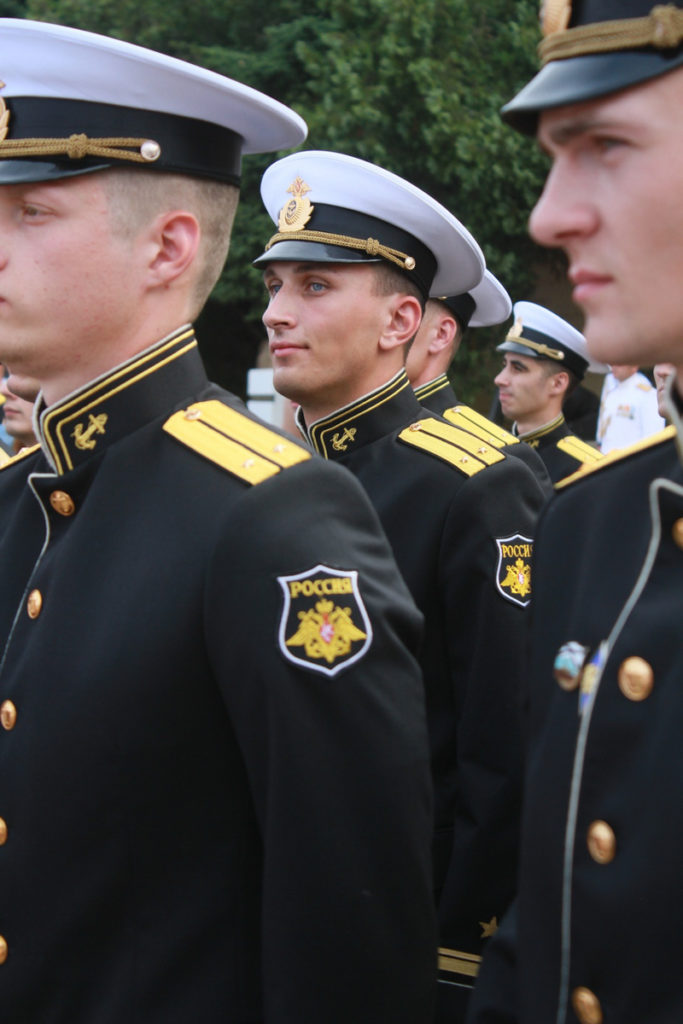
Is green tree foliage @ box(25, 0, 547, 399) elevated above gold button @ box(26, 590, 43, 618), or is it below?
above

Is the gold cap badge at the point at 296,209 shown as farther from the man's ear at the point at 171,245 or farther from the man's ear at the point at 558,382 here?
the man's ear at the point at 558,382

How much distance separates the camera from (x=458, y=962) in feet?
10.6

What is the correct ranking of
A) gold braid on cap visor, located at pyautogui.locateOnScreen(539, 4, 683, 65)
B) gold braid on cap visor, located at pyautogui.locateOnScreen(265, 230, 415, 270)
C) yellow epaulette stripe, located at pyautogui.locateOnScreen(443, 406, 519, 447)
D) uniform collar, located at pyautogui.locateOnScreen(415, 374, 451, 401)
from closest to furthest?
1. gold braid on cap visor, located at pyautogui.locateOnScreen(539, 4, 683, 65)
2. gold braid on cap visor, located at pyautogui.locateOnScreen(265, 230, 415, 270)
3. yellow epaulette stripe, located at pyautogui.locateOnScreen(443, 406, 519, 447)
4. uniform collar, located at pyautogui.locateOnScreen(415, 374, 451, 401)

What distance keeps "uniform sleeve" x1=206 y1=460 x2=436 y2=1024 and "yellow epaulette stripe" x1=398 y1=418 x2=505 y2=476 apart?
1579mm

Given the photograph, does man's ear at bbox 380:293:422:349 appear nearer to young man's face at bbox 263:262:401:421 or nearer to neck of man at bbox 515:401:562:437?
young man's face at bbox 263:262:401:421

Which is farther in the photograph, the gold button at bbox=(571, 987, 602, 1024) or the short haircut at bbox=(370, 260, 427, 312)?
the short haircut at bbox=(370, 260, 427, 312)

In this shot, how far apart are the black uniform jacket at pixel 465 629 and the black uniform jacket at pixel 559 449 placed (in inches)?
167

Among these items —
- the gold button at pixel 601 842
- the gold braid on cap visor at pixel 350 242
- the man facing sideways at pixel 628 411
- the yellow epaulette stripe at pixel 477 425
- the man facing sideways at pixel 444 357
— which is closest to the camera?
the gold button at pixel 601 842

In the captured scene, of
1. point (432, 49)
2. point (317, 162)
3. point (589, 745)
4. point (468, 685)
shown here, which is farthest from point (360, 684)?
point (432, 49)

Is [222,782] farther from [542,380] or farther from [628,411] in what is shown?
[628,411]

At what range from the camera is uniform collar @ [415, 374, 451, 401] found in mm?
4902

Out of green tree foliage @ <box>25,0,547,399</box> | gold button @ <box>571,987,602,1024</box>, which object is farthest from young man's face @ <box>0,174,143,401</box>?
green tree foliage @ <box>25,0,547,399</box>

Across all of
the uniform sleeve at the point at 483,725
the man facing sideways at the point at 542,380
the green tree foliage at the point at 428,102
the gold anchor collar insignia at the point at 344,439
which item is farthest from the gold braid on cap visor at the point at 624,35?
the green tree foliage at the point at 428,102

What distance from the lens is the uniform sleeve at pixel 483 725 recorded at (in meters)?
3.15
